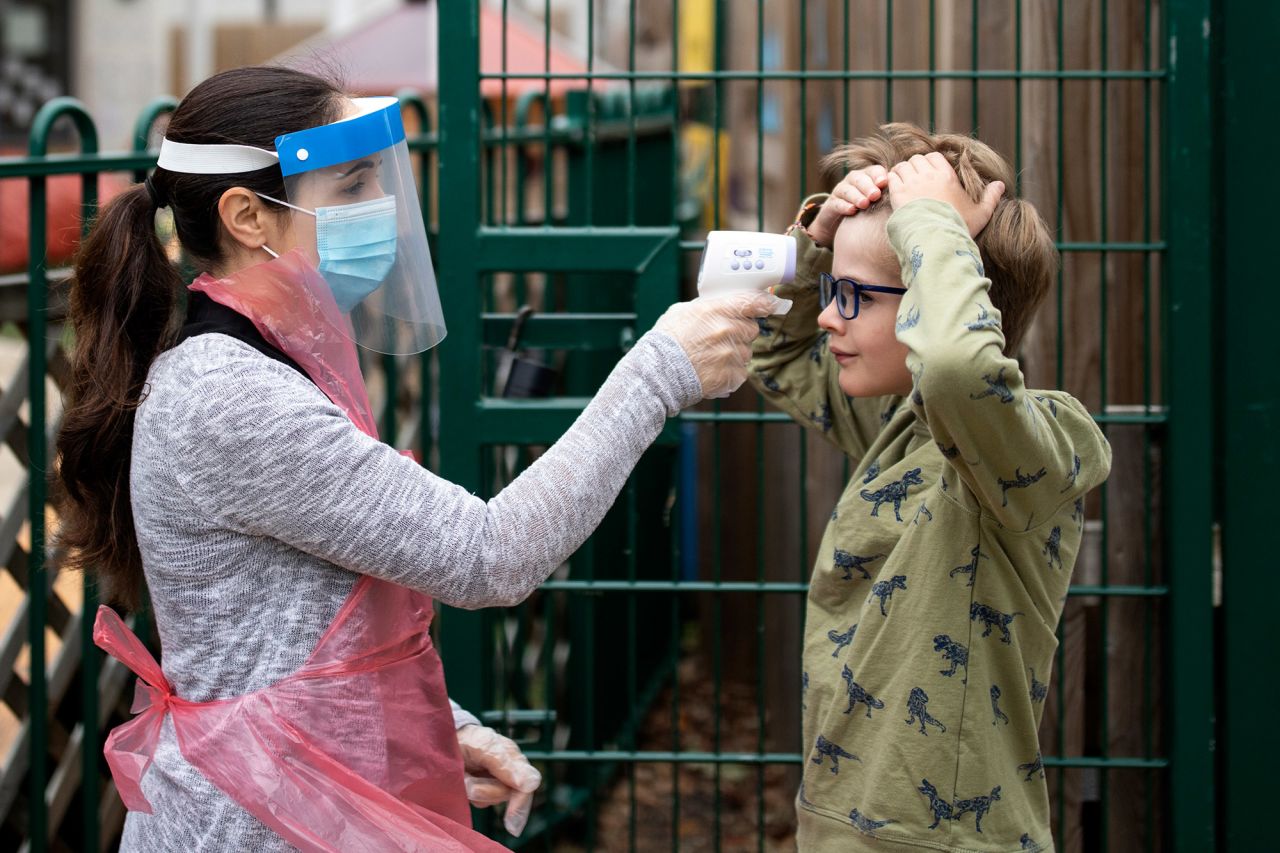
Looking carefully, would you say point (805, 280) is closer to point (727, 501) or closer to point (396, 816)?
point (396, 816)

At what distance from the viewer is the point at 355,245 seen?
1936 millimetres

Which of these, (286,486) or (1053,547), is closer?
(286,486)

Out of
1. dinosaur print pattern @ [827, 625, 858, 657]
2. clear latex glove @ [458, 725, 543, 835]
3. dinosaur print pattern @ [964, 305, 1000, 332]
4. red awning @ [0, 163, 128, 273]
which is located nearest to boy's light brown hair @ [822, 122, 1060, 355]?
dinosaur print pattern @ [964, 305, 1000, 332]

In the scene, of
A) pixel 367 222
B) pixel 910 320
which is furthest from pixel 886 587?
pixel 367 222

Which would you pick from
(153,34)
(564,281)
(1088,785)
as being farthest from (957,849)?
(153,34)

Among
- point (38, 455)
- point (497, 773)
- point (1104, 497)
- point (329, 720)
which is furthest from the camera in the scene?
point (38, 455)

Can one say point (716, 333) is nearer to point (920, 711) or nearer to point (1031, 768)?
point (920, 711)

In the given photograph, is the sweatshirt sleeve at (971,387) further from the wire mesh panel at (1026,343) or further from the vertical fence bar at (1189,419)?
the vertical fence bar at (1189,419)

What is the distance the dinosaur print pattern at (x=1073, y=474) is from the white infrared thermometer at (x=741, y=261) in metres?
0.46

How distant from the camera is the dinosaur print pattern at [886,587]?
6.34 ft

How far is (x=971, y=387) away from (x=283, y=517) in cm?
83

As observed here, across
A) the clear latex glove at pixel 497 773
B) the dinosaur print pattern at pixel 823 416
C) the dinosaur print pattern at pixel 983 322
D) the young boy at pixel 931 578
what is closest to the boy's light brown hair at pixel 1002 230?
the young boy at pixel 931 578

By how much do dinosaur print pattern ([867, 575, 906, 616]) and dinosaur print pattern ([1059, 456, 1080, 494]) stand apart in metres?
0.25

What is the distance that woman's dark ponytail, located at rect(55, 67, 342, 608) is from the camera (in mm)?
1881
